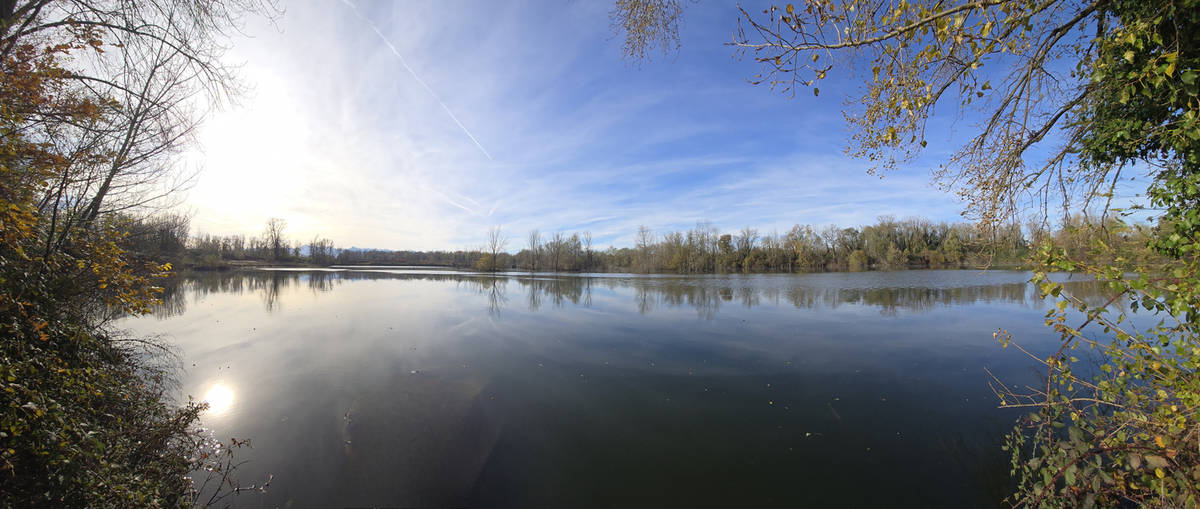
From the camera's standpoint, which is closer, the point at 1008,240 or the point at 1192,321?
the point at 1192,321

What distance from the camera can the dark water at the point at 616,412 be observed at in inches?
150

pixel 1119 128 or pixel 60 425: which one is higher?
pixel 1119 128

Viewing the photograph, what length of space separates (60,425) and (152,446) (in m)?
1.32

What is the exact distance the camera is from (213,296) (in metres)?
19.8

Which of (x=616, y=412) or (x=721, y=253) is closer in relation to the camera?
(x=616, y=412)

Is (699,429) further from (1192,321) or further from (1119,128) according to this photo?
(1119,128)

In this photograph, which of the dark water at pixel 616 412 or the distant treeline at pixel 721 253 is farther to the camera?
the distant treeline at pixel 721 253

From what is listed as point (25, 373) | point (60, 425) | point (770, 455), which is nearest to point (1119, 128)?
point (770, 455)

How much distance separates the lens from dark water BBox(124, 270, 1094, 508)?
12.5 feet

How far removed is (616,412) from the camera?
17.9ft

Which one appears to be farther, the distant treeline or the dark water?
the distant treeline

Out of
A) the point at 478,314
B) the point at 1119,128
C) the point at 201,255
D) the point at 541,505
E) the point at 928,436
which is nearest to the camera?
the point at 1119,128

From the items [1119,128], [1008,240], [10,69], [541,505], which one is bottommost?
[541,505]

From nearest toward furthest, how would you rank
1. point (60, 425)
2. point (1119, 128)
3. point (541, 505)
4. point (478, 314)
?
point (60, 425) < point (1119, 128) < point (541, 505) < point (478, 314)
